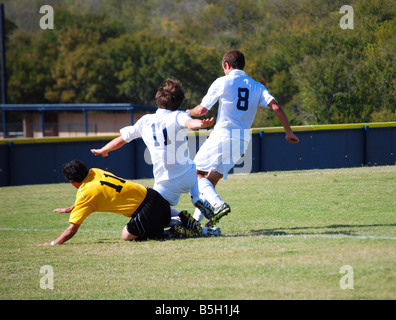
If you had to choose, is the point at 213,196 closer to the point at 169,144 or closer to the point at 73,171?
the point at 169,144

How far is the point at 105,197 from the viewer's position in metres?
7.07

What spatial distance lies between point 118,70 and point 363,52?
3265 cm

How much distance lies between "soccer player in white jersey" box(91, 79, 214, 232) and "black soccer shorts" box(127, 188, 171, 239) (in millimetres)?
164

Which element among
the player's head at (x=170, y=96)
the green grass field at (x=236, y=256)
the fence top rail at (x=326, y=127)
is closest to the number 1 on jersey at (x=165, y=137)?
the player's head at (x=170, y=96)

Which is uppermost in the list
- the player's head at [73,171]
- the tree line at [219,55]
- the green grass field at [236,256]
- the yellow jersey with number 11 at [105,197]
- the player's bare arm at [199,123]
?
the tree line at [219,55]

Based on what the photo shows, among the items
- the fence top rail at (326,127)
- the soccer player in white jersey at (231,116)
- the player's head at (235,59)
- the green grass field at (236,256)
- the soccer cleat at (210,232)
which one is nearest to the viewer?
the green grass field at (236,256)

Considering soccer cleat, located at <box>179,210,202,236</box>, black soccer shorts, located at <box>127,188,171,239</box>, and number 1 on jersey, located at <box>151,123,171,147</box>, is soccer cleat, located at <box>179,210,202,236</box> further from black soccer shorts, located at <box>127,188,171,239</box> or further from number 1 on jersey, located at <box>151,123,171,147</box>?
number 1 on jersey, located at <box>151,123,171,147</box>

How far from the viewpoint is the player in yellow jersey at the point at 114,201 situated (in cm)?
705

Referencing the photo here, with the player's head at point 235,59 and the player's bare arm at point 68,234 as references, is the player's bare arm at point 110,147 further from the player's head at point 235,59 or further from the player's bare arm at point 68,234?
the player's head at point 235,59

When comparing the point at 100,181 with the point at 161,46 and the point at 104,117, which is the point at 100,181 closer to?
the point at 104,117

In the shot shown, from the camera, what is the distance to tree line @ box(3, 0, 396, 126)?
24.9 metres

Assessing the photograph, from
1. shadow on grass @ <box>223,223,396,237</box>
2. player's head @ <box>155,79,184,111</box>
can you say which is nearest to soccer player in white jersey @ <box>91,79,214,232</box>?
player's head @ <box>155,79,184,111</box>
